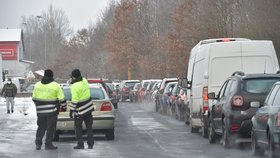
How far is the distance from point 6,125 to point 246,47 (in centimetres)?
1118

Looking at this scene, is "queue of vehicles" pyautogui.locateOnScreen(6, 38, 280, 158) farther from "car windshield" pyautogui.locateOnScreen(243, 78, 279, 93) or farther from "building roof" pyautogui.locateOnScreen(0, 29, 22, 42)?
"building roof" pyautogui.locateOnScreen(0, 29, 22, 42)

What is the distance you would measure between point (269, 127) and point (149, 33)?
6550cm

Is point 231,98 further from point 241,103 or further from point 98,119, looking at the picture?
point 98,119

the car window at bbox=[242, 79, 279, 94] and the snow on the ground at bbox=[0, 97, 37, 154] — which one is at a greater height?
the car window at bbox=[242, 79, 279, 94]

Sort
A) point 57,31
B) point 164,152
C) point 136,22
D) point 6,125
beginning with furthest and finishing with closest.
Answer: point 57,31
point 136,22
point 6,125
point 164,152

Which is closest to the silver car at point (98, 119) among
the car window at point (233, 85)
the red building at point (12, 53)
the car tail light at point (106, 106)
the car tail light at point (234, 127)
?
the car tail light at point (106, 106)

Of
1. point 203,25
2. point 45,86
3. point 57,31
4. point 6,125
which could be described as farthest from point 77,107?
point 57,31

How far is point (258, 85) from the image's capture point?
17172 mm

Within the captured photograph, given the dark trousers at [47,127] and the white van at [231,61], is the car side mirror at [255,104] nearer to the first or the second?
the white van at [231,61]

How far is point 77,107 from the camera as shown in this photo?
17.9 m

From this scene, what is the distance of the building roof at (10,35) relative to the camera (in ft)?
413

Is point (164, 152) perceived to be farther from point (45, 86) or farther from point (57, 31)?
point (57, 31)

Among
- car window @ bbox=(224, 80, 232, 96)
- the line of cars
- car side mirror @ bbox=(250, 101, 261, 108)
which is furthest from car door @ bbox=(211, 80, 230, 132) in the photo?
car side mirror @ bbox=(250, 101, 261, 108)

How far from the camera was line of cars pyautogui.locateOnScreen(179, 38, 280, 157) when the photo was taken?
48.1 feet
